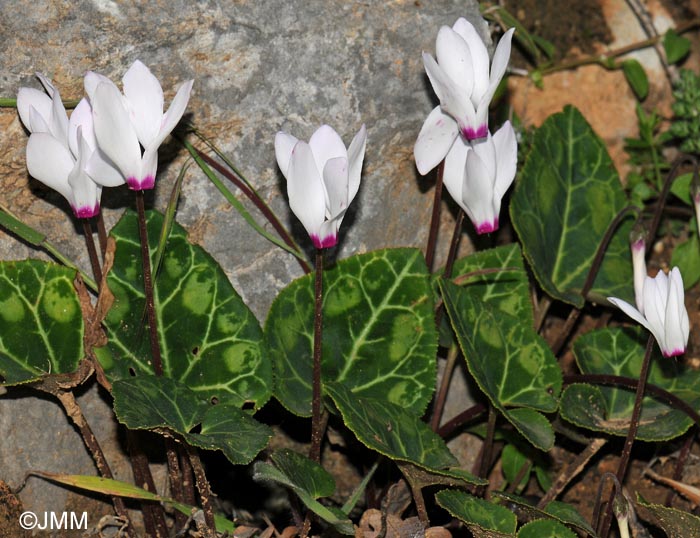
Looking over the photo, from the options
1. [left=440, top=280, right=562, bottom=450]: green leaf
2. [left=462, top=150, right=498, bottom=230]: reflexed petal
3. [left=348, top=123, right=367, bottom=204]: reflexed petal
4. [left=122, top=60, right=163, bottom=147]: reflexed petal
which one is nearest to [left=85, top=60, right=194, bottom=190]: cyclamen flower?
[left=122, top=60, right=163, bottom=147]: reflexed petal

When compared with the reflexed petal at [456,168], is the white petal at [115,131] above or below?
above

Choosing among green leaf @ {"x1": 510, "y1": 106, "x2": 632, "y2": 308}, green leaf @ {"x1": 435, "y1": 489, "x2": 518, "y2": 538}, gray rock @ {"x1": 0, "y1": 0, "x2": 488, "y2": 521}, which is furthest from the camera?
green leaf @ {"x1": 510, "y1": 106, "x2": 632, "y2": 308}

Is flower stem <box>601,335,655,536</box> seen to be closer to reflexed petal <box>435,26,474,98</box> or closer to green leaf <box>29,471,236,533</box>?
reflexed petal <box>435,26,474,98</box>

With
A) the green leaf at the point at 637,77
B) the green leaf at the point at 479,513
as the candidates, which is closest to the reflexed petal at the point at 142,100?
the green leaf at the point at 479,513

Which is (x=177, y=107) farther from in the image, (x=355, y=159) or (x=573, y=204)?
(x=573, y=204)

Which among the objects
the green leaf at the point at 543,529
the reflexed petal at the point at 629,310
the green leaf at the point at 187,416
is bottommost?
the green leaf at the point at 543,529

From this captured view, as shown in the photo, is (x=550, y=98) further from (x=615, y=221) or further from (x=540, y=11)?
(x=615, y=221)

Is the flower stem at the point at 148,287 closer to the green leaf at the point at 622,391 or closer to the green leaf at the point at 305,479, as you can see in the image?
the green leaf at the point at 305,479
